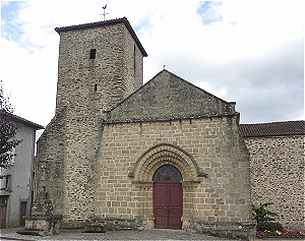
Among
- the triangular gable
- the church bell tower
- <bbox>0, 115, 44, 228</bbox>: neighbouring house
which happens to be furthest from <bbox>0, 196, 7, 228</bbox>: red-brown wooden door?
the triangular gable

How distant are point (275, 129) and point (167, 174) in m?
9.37

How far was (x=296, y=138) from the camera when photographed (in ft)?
66.7

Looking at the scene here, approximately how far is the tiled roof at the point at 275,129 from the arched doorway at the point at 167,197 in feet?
26.7

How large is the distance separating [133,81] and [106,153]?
670cm

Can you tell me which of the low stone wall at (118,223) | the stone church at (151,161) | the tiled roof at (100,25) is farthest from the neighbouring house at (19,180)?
the tiled roof at (100,25)

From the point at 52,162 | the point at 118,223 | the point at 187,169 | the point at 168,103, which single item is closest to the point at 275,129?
the point at 168,103

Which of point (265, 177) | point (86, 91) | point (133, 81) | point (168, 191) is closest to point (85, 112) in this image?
point (86, 91)

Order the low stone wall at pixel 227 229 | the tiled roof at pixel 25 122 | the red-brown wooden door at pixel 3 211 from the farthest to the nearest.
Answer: the tiled roof at pixel 25 122
the red-brown wooden door at pixel 3 211
the low stone wall at pixel 227 229

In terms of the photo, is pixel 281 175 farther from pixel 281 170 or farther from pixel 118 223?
pixel 118 223

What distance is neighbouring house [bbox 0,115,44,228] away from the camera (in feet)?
58.2

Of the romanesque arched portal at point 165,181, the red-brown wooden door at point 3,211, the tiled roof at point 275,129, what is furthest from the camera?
the tiled roof at point 275,129

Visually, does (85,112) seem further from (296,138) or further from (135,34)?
(296,138)

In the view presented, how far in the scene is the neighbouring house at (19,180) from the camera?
1775 centimetres

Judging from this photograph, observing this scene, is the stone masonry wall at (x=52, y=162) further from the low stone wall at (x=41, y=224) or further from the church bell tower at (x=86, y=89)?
the low stone wall at (x=41, y=224)
